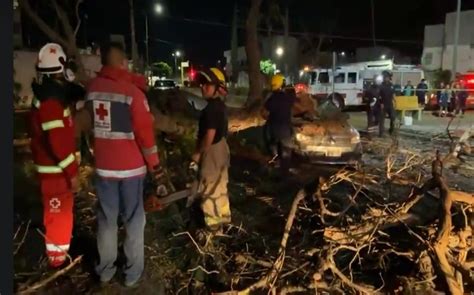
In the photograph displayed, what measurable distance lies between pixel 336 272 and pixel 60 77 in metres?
2.45

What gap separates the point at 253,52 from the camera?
58.4ft

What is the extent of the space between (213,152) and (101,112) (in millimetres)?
1669

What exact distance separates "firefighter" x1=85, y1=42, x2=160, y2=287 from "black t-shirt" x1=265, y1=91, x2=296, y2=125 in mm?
4611

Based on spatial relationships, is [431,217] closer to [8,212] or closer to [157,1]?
[8,212]

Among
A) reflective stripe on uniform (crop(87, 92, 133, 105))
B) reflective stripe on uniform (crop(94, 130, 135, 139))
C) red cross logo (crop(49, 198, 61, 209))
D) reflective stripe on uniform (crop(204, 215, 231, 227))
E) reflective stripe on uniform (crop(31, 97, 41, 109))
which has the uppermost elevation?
reflective stripe on uniform (crop(87, 92, 133, 105))

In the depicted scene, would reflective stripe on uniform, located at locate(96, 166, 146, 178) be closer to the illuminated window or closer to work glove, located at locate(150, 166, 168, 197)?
work glove, located at locate(150, 166, 168, 197)

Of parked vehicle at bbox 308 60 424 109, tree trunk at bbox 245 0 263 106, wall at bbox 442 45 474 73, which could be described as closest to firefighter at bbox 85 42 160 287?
tree trunk at bbox 245 0 263 106

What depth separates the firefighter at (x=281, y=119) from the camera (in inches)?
309

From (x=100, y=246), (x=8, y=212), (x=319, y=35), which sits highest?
(x=319, y=35)

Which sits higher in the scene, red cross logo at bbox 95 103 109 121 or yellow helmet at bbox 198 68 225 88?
yellow helmet at bbox 198 68 225 88

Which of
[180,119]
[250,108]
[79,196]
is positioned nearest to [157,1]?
[250,108]

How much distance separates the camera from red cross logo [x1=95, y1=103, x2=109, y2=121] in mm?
3240

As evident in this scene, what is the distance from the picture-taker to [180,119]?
9.53 metres

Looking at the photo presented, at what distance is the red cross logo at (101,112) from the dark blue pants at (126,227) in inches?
16.8
